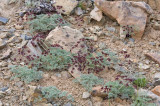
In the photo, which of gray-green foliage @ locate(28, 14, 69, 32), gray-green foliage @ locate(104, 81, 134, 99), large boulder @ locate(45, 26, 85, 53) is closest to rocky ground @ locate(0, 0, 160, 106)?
gray-green foliage @ locate(104, 81, 134, 99)

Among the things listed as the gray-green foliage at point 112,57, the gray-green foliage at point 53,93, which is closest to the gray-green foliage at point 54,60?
the gray-green foliage at point 53,93

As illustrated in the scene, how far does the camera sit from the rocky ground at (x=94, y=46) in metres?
4.30

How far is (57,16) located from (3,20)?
1257 millimetres

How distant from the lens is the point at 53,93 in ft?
13.7

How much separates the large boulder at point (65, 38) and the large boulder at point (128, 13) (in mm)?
1079

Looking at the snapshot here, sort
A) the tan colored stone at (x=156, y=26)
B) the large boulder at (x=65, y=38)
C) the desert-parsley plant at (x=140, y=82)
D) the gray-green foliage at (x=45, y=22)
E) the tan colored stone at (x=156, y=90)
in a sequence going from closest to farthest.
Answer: the tan colored stone at (x=156, y=90), the desert-parsley plant at (x=140, y=82), the large boulder at (x=65, y=38), the gray-green foliage at (x=45, y=22), the tan colored stone at (x=156, y=26)

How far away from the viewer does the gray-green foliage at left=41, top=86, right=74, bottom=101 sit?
13.6 feet

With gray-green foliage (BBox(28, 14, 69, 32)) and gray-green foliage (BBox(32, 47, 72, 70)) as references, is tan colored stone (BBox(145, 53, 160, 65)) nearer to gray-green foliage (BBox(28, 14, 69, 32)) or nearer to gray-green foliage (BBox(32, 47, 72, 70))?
gray-green foliage (BBox(32, 47, 72, 70))

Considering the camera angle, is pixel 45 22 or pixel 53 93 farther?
pixel 45 22

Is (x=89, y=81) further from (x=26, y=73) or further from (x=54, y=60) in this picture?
(x=26, y=73)

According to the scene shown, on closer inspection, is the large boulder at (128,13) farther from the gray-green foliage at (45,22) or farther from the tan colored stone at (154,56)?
the gray-green foliage at (45,22)

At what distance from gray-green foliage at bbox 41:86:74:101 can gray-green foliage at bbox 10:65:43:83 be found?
35 cm

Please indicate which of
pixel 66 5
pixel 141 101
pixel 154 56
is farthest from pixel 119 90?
pixel 66 5

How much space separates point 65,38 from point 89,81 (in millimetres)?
1257
